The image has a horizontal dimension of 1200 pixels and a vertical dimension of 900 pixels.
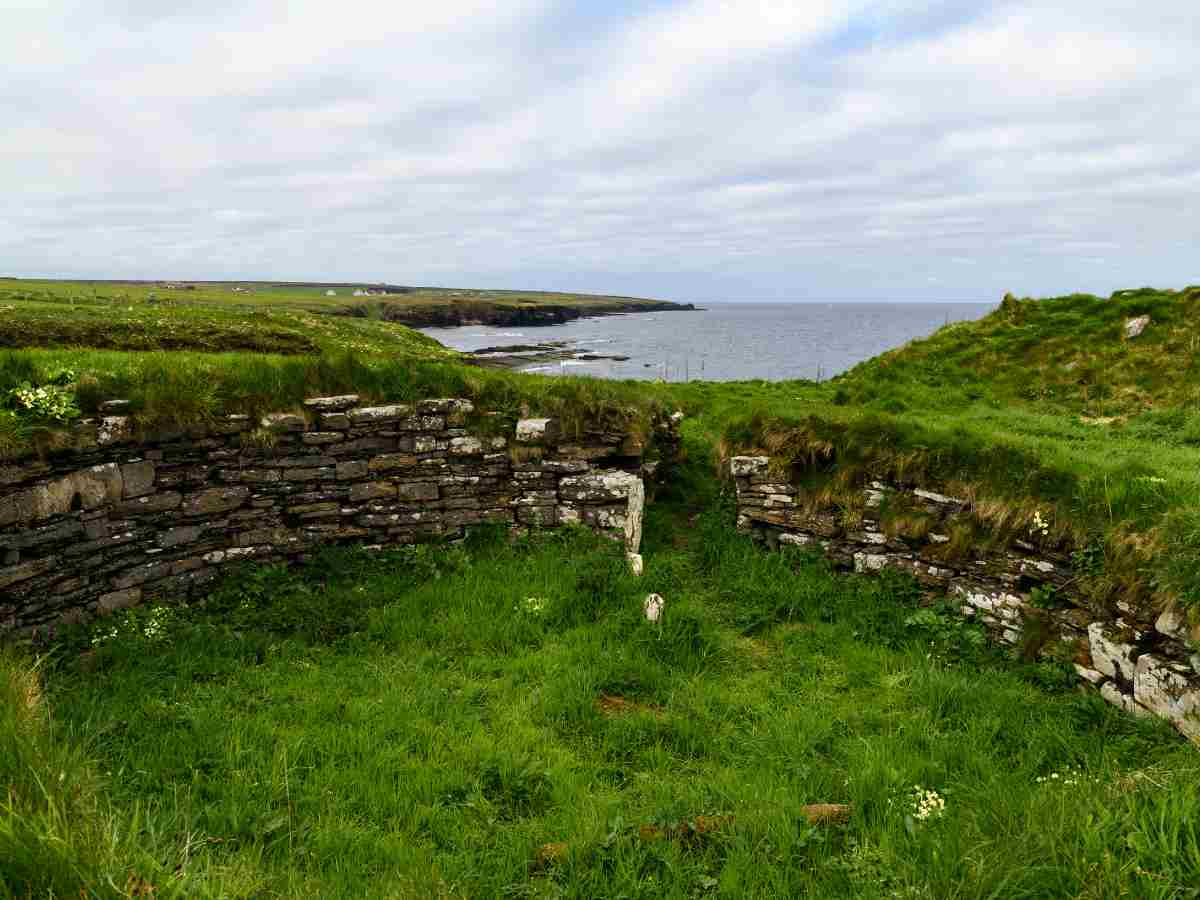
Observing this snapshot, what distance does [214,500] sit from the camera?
337 inches

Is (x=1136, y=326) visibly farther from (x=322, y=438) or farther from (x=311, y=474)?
(x=311, y=474)

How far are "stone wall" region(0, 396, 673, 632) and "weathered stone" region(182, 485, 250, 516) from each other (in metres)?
0.02

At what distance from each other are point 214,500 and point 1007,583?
31.6 feet

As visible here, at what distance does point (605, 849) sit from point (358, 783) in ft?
6.53

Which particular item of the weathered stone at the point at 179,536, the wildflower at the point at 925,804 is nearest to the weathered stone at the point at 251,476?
the weathered stone at the point at 179,536

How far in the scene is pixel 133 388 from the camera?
26.7 feet

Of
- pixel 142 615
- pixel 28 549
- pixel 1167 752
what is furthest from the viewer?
pixel 142 615

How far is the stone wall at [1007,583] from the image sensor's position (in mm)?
6035

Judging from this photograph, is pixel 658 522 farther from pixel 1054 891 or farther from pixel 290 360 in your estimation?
pixel 1054 891

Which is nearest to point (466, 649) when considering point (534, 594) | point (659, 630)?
point (534, 594)

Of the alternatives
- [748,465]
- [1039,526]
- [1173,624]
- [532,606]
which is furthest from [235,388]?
[1173,624]

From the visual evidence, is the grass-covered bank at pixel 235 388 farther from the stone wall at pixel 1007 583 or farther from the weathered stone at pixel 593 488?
the stone wall at pixel 1007 583

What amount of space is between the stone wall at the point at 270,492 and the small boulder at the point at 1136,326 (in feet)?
47.2

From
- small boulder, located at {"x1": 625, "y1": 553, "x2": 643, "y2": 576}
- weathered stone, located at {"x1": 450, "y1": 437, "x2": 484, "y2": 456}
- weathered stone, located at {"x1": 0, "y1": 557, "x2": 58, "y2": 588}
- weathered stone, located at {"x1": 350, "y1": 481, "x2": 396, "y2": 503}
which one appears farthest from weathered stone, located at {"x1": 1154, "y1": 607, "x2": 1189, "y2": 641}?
weathered stone, located at {"x1": 0, "y1": 557, "x2": 58, "y2": 588}
